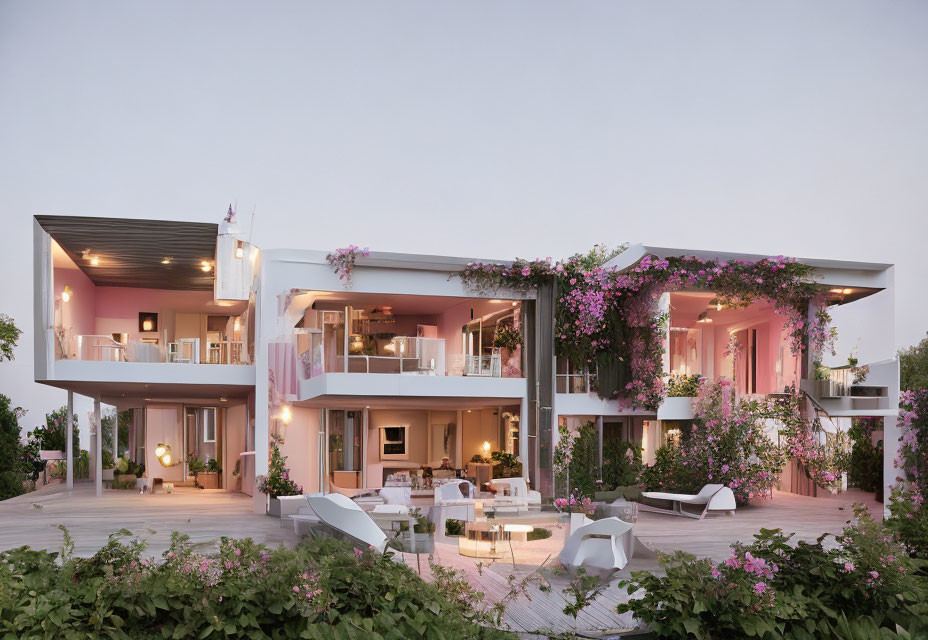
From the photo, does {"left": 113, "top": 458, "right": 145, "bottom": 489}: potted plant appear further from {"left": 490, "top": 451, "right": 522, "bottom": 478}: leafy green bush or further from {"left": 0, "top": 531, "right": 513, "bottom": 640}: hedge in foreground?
{"left": 0, "top": 531, "right": 513, "bottom": 640}: hedge in foreground

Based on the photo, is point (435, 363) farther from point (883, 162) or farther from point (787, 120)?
point (883, 162)

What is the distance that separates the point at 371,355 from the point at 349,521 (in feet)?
21.7

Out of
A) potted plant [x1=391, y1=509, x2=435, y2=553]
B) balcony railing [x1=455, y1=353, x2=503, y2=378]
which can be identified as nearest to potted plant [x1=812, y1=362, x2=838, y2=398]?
balcony railing [x1=455, y1=353, x2=503, y2=378]

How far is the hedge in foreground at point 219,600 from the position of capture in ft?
16.4

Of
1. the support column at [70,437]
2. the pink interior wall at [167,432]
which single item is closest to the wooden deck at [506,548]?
the support column at [70,437]

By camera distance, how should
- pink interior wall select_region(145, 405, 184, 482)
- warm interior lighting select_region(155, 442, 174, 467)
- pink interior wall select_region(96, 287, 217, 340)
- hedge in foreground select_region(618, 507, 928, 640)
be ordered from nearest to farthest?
hedge in foreground select_region(618, 507, 928, 640)
pink interior wall select_region(96, 287, 217, 340)
warm interior lighting select_region(155, 442, 174, 467)
pink interior wall select_region(145, 405, 184, 482)

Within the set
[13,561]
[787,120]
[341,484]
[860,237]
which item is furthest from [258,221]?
[13,561]

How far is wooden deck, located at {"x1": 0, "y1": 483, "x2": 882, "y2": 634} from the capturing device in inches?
320

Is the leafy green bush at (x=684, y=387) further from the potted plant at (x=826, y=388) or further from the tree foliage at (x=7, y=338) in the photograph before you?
the tree foliage at (x=7, y=338)

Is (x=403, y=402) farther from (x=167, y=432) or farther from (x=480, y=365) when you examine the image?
(x=167, y=432)

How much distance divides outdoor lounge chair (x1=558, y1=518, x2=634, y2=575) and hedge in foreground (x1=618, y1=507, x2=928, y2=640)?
2917 millimetres

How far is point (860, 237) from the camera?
→ 30750mm

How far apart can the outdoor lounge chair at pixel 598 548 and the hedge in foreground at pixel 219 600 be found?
3.84 metres

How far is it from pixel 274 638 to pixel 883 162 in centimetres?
2794
